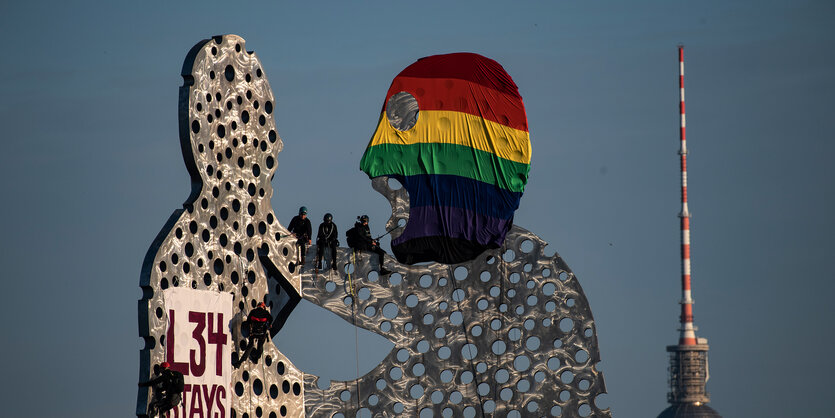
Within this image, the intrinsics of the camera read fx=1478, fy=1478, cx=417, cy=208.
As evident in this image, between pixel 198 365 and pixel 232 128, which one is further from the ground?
pixel 232 128

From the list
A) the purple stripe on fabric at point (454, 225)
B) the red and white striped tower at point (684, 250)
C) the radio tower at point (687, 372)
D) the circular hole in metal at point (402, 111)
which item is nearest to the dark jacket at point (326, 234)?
the purple stripe on fabric at point (454, 225)

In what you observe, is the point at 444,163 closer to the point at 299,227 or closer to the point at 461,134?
the point at 461,134

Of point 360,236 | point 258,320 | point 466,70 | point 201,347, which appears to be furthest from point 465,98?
point 201,347

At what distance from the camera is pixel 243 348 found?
31906 millimetres

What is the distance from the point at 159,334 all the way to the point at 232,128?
17.6 ft

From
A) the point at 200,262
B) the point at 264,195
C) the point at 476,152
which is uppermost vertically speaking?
the point at 476,152

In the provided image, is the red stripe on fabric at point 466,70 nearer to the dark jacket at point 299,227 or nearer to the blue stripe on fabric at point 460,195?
the blue stripe on fabric at point 460,195

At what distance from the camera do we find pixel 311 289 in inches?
1382

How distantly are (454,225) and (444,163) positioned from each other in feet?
5.39

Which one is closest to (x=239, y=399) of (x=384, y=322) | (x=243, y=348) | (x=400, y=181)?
(x=243, y=348)

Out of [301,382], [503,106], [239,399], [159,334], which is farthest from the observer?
[503,106]

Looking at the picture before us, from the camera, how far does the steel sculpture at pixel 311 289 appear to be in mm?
30453

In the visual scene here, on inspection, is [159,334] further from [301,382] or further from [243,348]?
[301,382]

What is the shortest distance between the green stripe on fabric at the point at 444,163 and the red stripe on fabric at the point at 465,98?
104 cm
